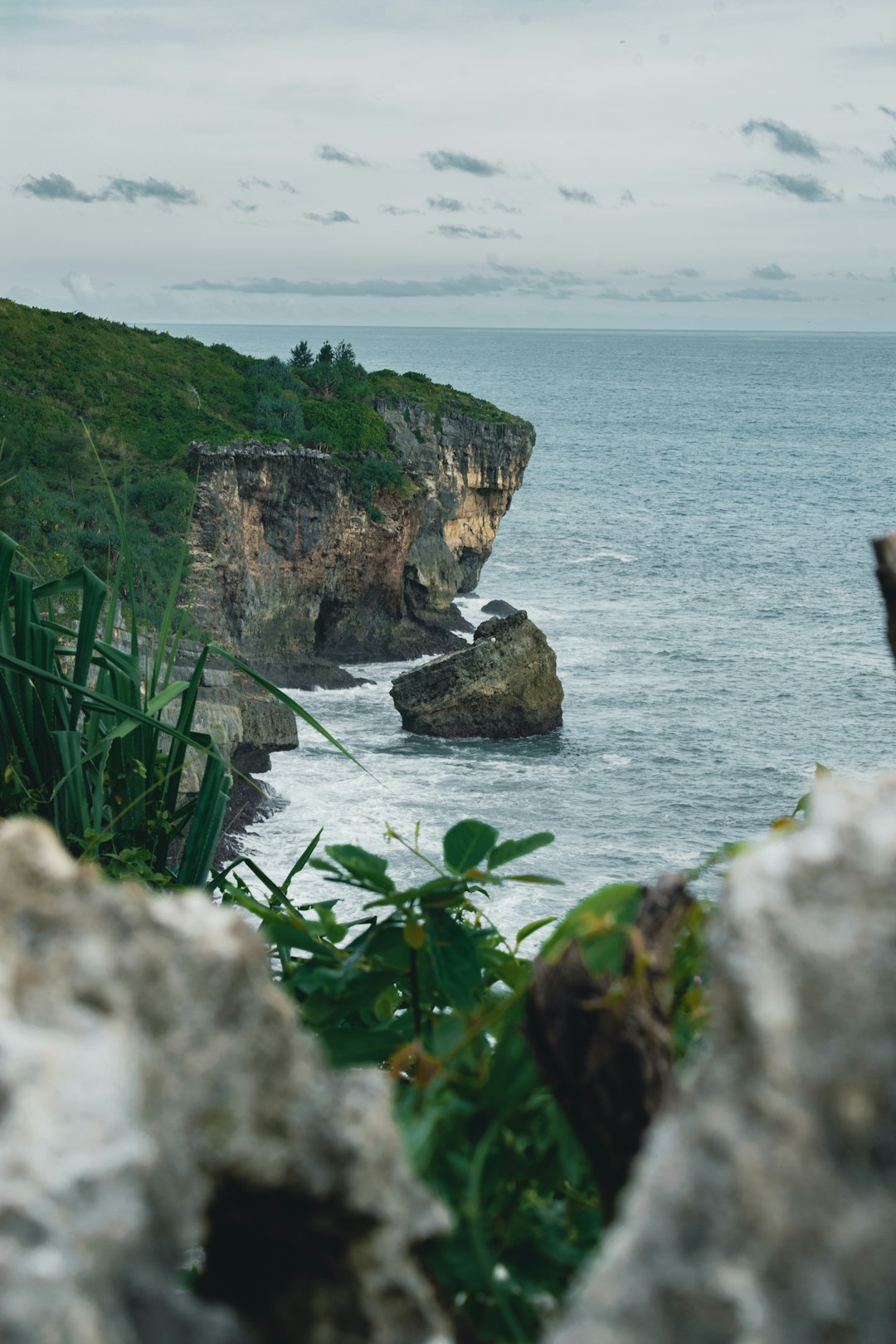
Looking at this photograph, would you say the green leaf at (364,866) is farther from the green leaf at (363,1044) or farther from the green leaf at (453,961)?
the green leaf at (363,1044)

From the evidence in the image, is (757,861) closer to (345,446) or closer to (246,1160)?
(246,1160)

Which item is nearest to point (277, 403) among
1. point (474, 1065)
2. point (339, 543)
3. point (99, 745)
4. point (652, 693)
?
point (339, 543)

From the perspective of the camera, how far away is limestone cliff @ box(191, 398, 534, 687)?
40625 mm

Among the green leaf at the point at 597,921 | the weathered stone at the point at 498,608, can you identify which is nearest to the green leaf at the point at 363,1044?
the green leaf at the point at 597,921

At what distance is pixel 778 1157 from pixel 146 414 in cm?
4485

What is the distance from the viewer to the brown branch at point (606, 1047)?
935 millimetres

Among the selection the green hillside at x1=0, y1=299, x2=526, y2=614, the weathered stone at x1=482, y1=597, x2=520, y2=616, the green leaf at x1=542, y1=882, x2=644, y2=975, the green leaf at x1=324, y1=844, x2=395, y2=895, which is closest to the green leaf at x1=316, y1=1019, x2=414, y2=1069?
the green leaf at x1=324, y1=844, x2=395, y2=895

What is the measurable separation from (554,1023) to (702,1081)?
0.28 meters

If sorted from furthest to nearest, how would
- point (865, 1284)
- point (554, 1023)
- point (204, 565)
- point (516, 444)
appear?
point (516, 444), point (204, 565), point (554, 1023), point (865, 1284)

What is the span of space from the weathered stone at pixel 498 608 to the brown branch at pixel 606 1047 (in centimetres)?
5468

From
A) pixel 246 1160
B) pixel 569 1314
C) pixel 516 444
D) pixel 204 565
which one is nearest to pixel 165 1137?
pixel 246 1160

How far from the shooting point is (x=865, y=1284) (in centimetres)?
65

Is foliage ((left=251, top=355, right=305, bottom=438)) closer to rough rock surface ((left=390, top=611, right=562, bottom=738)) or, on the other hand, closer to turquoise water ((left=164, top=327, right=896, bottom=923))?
turquoise water ((left=164, top=327, right=896, bottom=923))

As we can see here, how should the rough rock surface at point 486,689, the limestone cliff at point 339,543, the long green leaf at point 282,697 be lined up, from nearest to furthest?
1. the long green leaf at point 282,697
2. the rough rock surface at point 486,689
3. the limestone cliff at point 339,543
